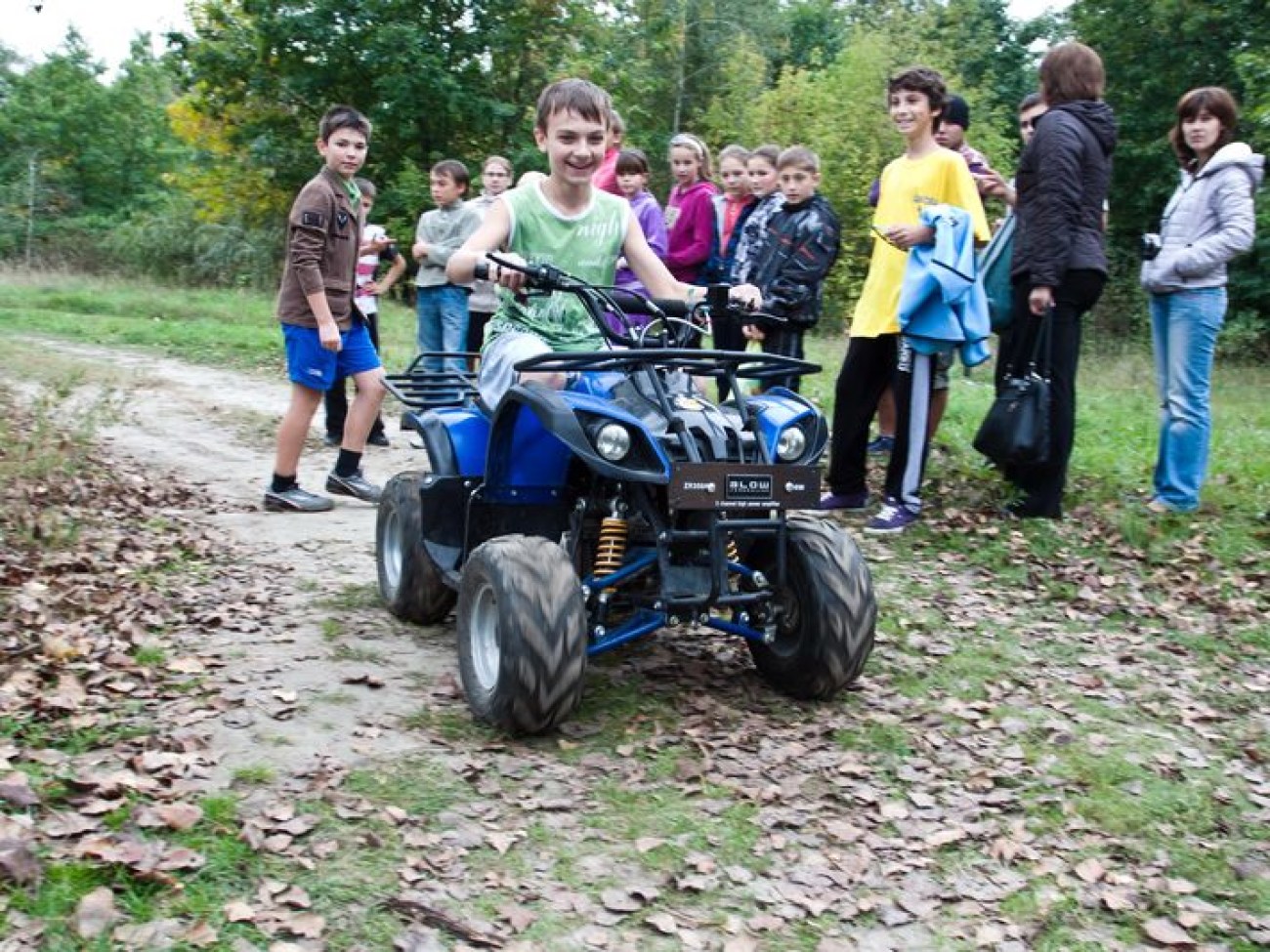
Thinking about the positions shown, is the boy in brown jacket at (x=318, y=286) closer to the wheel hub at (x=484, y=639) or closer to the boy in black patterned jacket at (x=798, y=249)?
the boy in black patterned jacket at (x=798, y=249)

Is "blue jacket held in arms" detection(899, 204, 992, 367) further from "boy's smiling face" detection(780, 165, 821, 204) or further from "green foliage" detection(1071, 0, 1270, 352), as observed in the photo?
"green foliage" detection(1071, 0, 1270, 352)

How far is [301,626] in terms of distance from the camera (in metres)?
5.04

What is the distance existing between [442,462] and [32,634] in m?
1.58

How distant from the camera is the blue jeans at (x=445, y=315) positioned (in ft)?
32.3

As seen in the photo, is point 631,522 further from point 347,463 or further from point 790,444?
point 347,463

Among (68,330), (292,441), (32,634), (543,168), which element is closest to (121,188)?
(543,168)

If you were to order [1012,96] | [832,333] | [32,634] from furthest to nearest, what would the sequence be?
[1012,96]
[832,333]
[32,634]

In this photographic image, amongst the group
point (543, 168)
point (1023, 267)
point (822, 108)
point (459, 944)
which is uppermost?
point (822, 108)

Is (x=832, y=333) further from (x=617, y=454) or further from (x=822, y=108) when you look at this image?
(x=617, y=454)

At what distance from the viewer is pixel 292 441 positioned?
7066mm

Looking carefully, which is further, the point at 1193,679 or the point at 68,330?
the point at 68,330

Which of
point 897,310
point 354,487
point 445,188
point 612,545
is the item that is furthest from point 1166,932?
point 445,188

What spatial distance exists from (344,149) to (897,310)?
3213 millimetres

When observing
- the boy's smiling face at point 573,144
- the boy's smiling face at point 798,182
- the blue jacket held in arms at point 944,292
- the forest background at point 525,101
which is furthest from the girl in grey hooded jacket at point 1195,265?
the forest background at point 525,101
